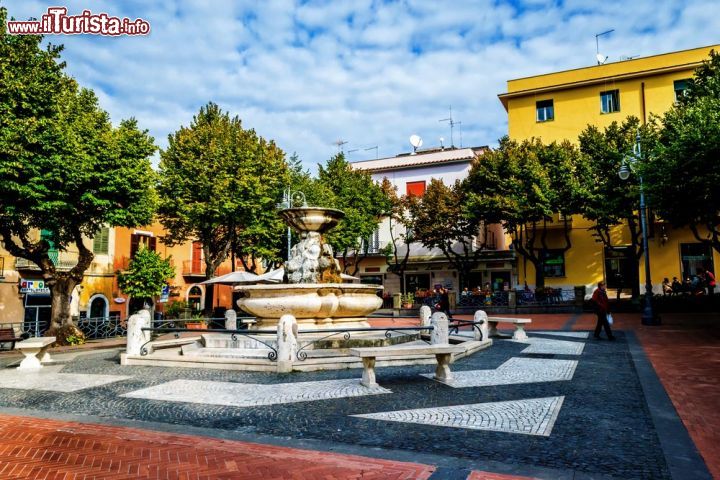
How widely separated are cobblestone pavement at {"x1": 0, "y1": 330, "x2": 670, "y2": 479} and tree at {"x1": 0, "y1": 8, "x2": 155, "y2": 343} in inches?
302

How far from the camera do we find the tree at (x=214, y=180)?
2345 centimetres

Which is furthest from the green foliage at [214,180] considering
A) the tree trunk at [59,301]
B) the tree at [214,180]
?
the tree trunk at [59,301]

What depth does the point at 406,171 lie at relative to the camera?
39.9 m

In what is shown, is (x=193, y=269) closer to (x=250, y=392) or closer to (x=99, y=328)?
(x=99, y=328)

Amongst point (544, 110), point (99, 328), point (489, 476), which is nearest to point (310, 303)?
point (489, 476)

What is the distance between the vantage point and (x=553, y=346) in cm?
1301

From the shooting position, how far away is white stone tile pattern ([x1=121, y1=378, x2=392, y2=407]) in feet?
22.9

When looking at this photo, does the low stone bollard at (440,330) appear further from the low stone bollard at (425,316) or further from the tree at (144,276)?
the tree at (144,276)

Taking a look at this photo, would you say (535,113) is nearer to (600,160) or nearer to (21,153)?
(600,160)

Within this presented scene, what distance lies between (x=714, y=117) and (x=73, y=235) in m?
20.8

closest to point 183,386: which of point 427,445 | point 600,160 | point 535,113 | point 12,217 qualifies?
point 427,445

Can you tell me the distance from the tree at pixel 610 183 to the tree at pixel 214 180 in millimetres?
16866

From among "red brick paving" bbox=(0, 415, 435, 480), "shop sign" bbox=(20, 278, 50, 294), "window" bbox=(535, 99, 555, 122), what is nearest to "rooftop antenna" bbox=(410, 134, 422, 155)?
"window" bbox=(535, 99, 555, 122)

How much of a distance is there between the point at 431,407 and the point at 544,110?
31871mm
